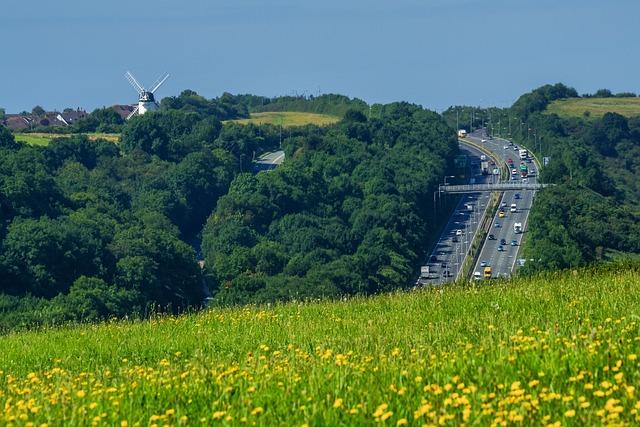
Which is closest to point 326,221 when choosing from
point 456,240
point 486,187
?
point 456,240

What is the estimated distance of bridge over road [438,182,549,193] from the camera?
583ft

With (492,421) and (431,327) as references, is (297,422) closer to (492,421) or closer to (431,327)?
(492,421)

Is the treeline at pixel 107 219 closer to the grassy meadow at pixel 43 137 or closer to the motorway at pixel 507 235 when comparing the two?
the grassy meadow at pixel 43 137

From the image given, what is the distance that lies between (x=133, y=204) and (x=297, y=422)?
475ft

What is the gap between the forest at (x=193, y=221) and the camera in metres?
98.8

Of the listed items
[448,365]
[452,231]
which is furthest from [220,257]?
[448,365]

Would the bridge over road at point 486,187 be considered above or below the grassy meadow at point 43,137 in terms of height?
below

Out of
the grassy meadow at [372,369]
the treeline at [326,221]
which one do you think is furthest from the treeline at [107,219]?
the grassy meadow at [372,369]

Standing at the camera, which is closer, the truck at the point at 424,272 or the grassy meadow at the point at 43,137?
the truck at the point at 424,272

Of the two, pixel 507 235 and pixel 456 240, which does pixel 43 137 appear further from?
pixel 507 235

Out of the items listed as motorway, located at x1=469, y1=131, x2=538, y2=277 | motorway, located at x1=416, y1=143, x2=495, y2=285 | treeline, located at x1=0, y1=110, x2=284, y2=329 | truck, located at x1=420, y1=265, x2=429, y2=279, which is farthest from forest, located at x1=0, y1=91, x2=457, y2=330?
motorway, located at x1=469, y1=131, x2=538, y2=277

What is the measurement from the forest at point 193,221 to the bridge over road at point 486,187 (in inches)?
139

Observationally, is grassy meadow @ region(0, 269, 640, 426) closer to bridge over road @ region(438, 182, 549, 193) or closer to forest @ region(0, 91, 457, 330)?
forest @ region(0, 91, 457, 330)

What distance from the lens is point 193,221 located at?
538 feet
